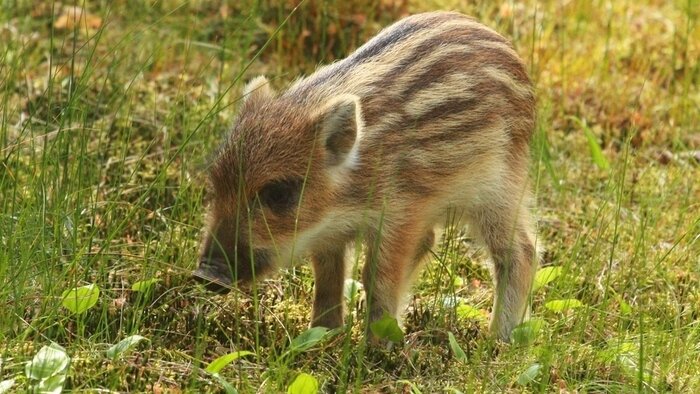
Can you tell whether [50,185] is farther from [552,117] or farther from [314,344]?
[552,117]

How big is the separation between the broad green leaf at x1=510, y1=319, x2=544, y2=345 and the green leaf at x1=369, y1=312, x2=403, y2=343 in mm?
374

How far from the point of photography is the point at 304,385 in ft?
11.1

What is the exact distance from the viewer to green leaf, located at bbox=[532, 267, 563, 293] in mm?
4457

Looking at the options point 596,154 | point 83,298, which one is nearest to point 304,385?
point 83,298

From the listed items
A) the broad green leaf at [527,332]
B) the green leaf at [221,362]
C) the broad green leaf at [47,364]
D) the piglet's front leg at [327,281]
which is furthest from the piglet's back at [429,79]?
the broad green leaf at [47,364]

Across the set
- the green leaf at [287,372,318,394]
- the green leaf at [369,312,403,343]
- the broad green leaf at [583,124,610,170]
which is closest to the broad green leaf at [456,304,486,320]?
the green leaf at [369,312,403,343]

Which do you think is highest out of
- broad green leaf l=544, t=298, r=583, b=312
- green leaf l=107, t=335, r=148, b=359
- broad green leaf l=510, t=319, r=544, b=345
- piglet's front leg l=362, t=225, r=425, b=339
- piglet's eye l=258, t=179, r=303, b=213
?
piglet's eye l=258, t=179, r=303, b=213

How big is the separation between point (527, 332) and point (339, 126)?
2.97 ft

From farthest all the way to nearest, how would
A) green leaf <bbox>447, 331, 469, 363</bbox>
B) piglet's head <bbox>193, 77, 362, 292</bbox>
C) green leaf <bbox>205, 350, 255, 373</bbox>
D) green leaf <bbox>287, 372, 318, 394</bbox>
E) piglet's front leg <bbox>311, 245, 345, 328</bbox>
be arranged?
piglet's front leg <bbox>311, 245, 345, 328</bbox>, piglet's head <bbox>193, 77, 362, 292</bbox>, green leaf <bbox>447, 331, 469, 363</bbox>, green leaf <bbox>205, 350, 255, 373</bbox>, green leaf <bbox>287, 372, 318, 394</bbox>

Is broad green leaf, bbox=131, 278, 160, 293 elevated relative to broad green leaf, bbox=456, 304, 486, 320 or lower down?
elevated

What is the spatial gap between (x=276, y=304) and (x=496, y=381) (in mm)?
999

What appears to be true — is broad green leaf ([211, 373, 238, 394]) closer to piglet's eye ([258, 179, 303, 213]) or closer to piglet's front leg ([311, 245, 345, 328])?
piglet's eye ([258, 179, 303, 213])

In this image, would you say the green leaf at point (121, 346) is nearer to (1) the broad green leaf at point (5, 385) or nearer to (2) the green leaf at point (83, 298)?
(2) the green leaf at point (83, 298)

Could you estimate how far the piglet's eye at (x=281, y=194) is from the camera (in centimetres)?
399
